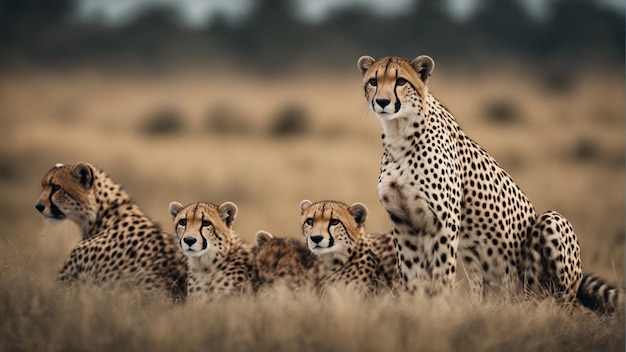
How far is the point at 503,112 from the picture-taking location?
2227 cm

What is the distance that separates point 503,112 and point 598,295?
57.3ft

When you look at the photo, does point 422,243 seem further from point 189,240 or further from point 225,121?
point 225,121

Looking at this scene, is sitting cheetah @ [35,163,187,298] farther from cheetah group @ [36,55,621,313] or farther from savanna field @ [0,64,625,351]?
savanna field @ [0,64,625,351]

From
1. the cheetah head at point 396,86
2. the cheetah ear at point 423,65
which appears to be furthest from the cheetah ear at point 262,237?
the cheetah ear at point 423,65

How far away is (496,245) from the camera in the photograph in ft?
17.1

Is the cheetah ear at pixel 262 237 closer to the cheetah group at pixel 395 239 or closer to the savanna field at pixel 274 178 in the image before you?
the cheetah group at pixel 395 239

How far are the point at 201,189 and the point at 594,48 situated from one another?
998 inches

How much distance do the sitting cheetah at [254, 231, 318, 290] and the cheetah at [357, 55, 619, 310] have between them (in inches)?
23.4

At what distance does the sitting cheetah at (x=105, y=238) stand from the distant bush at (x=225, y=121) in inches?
591

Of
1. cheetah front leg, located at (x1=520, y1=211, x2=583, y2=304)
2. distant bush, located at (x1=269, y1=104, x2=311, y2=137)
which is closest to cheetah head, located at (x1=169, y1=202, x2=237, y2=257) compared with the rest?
cheetah front leg, located at (x1=520, y1=211, x2=583, y2=304)

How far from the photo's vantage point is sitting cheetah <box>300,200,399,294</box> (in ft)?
17.0

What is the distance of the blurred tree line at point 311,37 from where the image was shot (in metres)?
33.8

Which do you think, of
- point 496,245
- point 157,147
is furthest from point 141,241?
point 157,147

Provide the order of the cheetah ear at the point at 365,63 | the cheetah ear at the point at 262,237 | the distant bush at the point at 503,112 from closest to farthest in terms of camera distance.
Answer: the cheetah ear at the point at 365,63, the cheetah ear at the point at 262,237, the distant bush at the point at 503,112
